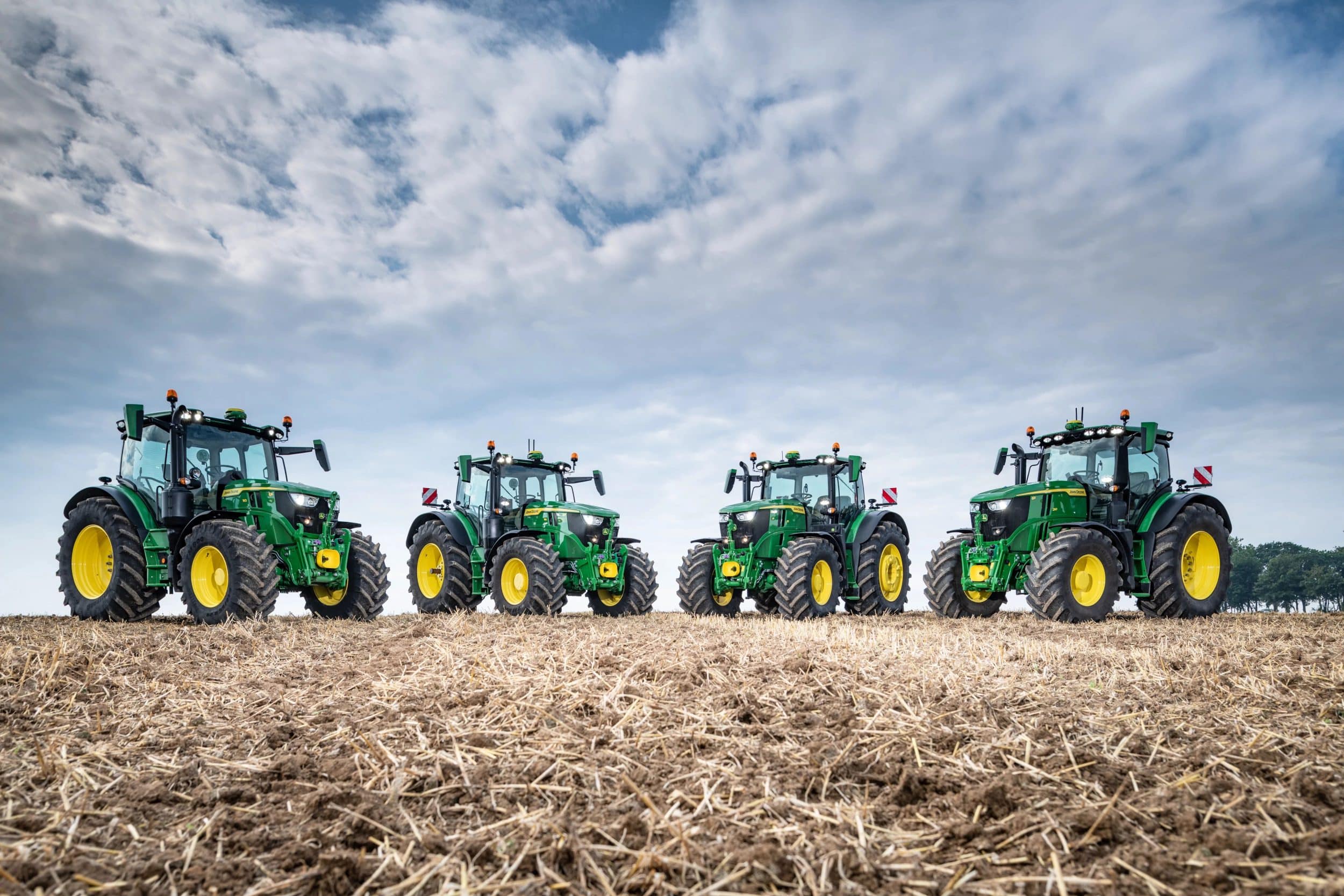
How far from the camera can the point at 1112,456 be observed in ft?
37.5

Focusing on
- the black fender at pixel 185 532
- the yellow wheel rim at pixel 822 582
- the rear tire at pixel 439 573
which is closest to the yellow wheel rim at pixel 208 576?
the black fender at pixel 185 532

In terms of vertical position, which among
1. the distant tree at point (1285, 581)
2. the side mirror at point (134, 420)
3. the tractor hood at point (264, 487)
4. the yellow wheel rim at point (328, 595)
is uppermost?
the side mirror at point (134, 420)

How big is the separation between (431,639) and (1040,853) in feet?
17.7

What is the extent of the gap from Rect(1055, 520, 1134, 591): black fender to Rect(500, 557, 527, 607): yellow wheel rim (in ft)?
24.2

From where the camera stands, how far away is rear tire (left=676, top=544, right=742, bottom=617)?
12.9 metres

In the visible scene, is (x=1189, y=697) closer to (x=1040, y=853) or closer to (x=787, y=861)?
(x=1040, y=853)

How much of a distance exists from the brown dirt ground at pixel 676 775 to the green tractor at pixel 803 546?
5.71 m

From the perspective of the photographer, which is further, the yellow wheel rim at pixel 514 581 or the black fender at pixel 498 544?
the black fender at pixel 498 544

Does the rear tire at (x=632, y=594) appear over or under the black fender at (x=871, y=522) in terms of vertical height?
under

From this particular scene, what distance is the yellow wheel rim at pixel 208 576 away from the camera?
962 centimetres

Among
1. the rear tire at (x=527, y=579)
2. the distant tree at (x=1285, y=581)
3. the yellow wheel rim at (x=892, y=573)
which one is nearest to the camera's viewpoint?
the rear tire at (x=527, y=579)

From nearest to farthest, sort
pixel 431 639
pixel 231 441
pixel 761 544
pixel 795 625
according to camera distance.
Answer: pixel 431 639
pixel 795 625
pixel 231 441
pixel 761 544

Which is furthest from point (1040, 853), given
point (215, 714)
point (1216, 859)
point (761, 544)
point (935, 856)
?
point (761, 544)

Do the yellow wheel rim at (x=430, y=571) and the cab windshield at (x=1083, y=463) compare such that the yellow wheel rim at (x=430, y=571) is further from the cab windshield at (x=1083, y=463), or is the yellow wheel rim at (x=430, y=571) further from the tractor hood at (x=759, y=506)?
the cab windshield at (x=1083, y=463)
